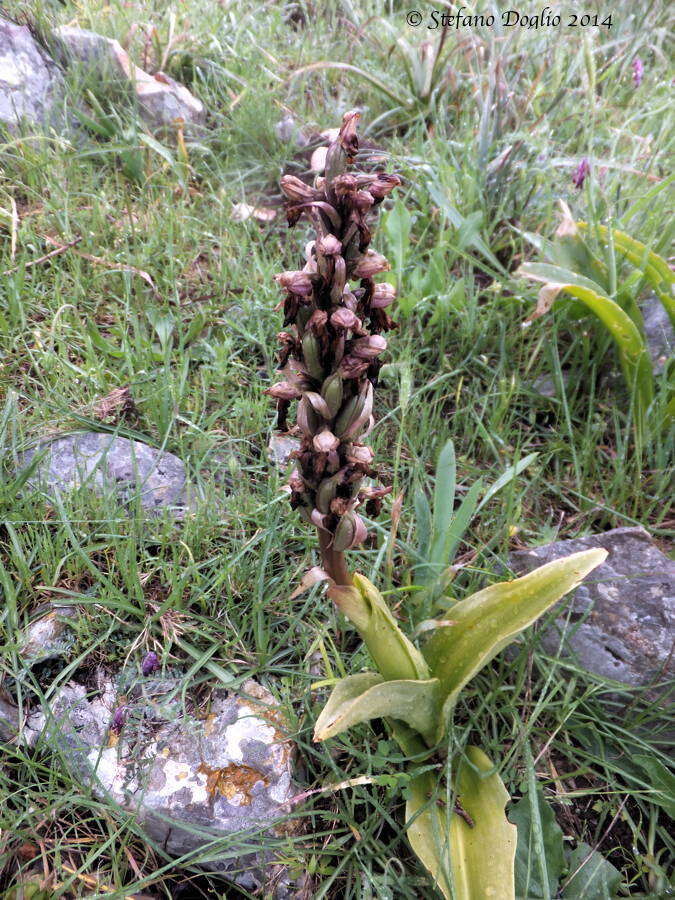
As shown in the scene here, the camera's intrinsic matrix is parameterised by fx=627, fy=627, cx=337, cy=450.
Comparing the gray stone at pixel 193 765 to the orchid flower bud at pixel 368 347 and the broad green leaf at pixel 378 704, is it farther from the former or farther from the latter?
the orchid flower bud at pixel 368 347

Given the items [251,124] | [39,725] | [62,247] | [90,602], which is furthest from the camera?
[251,124]

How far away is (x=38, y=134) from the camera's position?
3.44 metres

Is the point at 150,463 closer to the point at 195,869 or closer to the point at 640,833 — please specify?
the point at 195,869

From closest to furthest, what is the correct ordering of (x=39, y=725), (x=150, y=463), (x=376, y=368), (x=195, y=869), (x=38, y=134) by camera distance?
1. (x=376, y=368)
2. (x=195, y=869)
3. (x=39, y=725)
4. (x=150, y=463)
5. (x=38, y=134)

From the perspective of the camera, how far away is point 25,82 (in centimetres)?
365

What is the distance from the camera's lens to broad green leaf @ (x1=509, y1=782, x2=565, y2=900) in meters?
1.62

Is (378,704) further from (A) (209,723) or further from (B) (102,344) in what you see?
(B) (102,344)

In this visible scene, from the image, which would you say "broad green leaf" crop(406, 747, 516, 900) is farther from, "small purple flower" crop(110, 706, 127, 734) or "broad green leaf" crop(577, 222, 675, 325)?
"broad green leaf" crop(577, 222, 675, 325)

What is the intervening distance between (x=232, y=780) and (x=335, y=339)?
1294 mm

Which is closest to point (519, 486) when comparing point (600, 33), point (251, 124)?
point (251, 124)

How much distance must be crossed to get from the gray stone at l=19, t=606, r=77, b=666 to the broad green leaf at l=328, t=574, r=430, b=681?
93 cm

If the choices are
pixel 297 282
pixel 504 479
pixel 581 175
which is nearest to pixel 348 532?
pixel 297 282

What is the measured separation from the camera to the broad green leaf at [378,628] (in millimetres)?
1597

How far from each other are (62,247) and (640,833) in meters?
3.30
